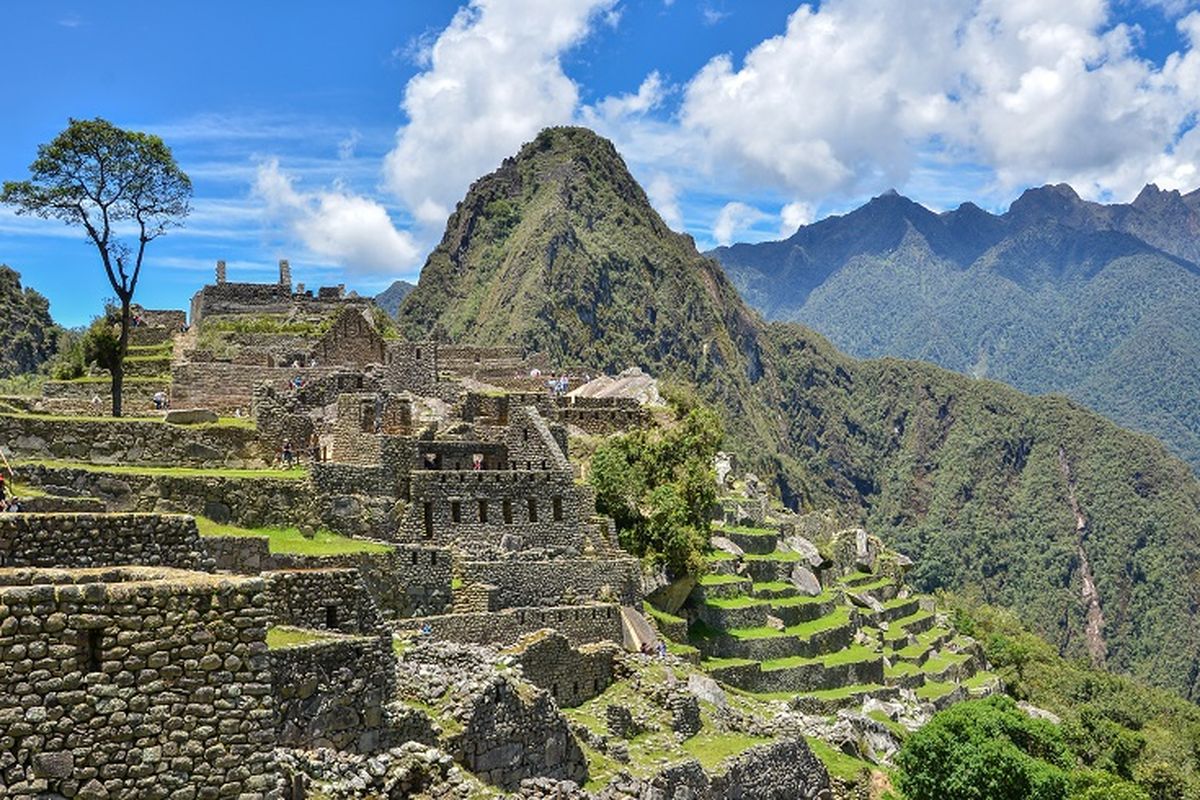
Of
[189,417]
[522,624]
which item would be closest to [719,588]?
[522,624]

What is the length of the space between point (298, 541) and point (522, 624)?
423 cm

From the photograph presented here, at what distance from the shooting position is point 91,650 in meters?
7.19

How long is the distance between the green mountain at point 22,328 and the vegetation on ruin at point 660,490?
43532 millimetres

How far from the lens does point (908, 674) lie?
4353 cm

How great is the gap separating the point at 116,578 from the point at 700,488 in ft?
79.1

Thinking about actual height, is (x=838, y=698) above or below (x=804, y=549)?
below

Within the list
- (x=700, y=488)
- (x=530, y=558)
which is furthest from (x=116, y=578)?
(x=700, y=488)

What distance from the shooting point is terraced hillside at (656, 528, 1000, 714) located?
3225 cm

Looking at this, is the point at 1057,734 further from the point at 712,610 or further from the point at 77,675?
the point at 77,675

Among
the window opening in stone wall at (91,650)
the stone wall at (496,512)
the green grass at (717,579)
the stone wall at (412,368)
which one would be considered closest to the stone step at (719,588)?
the green grass at (717,579)

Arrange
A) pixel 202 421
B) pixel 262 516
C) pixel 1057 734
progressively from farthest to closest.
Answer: pixel 1057 734 → pixel 202 421 → pixel 262 516

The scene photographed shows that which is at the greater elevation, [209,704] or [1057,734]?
[209,704]

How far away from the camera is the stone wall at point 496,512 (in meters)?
21.6

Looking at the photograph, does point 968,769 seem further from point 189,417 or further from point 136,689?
point 136,689
